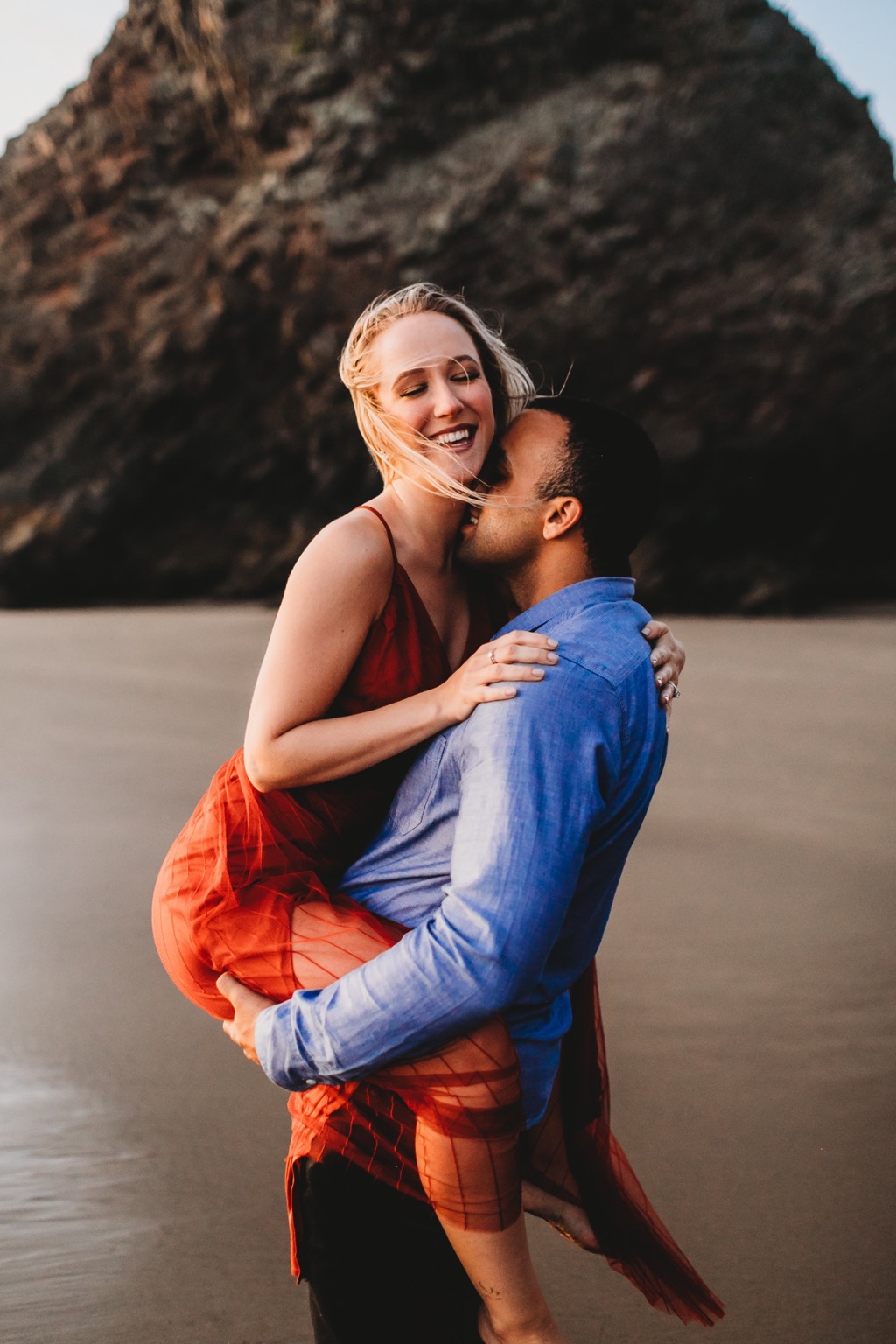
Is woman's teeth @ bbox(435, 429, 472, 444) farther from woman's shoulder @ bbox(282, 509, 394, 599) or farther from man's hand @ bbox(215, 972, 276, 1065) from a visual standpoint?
man's hand @ bbox(215, 972, 276, 1065)

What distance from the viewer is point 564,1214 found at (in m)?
1.85

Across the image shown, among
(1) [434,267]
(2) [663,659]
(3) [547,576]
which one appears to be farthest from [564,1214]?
(1) [434,267]

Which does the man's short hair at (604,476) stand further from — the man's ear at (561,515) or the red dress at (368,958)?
the red dress at (368,958)

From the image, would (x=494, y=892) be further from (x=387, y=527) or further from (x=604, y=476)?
(x=387, y=527)

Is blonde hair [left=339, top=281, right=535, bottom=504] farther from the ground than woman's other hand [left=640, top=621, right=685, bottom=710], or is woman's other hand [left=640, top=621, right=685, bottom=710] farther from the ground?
blonde hair [left=339, top=281, right=535, bottom=504]

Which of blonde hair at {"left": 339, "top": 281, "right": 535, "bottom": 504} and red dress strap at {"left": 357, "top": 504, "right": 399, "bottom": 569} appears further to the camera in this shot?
blonde hair at {"left": 339, "top": 281, "right": 535, "bottom": 504}

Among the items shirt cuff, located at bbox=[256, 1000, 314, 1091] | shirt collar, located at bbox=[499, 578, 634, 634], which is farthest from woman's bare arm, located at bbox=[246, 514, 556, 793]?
shirt cuff, located at bbox=[256, 1000, 314, 1091]

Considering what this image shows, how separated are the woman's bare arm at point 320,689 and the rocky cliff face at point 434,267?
653 centimetres

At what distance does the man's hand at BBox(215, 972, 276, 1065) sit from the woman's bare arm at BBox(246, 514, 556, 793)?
0.29m

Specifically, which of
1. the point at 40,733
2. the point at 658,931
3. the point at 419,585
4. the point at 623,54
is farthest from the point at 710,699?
the point at 623,54

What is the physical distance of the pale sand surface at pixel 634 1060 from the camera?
208 cm

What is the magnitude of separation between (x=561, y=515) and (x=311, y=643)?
0.41 meters


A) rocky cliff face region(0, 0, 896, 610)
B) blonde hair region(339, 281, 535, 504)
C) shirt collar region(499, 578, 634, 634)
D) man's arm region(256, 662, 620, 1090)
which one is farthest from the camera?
rocky cliff face region(0, 0, 896, 610)

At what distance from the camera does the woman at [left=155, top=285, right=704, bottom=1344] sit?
147 cm
